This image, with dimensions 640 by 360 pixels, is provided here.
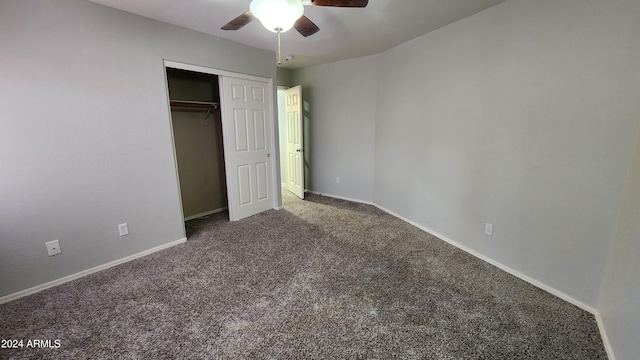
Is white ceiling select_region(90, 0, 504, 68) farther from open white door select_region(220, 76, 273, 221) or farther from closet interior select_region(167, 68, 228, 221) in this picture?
closet interior select_region(167, 68, 228, 221)

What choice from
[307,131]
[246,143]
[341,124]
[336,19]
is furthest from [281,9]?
[307,131]

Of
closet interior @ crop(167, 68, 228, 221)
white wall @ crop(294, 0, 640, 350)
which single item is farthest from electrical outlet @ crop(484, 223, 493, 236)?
closet interior @ crop(167, 68, 228, 221)

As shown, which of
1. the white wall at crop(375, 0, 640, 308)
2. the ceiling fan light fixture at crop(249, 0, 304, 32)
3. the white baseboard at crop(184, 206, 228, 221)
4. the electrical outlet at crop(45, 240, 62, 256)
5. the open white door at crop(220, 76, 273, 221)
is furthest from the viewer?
the white baseboard at crop(184, 206, 228, 221)

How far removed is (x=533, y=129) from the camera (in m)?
2.04

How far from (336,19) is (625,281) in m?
2.92

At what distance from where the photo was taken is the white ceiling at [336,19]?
86.4 inches

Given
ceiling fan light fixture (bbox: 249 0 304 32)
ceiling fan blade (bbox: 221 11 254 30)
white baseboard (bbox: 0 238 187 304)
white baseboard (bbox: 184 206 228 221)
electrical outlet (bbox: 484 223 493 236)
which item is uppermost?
ceiling fan blade (bbox: 221 11 254 30)

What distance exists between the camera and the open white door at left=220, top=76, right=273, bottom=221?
3285 mm

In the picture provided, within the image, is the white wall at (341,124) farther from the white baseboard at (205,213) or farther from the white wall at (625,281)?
the white wall at (625,281)

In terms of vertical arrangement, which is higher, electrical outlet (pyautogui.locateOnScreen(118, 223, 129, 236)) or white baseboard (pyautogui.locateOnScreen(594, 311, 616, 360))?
electrical outlet (pyautogui.locateOnScreen(118, 223, 129, 236))

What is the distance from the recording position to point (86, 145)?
2.19 metres

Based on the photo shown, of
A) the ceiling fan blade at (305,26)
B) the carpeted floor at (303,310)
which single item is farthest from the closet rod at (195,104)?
the ceiling fan blade at (305,26)

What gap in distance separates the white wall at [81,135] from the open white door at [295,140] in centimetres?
183

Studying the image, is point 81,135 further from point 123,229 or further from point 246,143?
point 246,143
